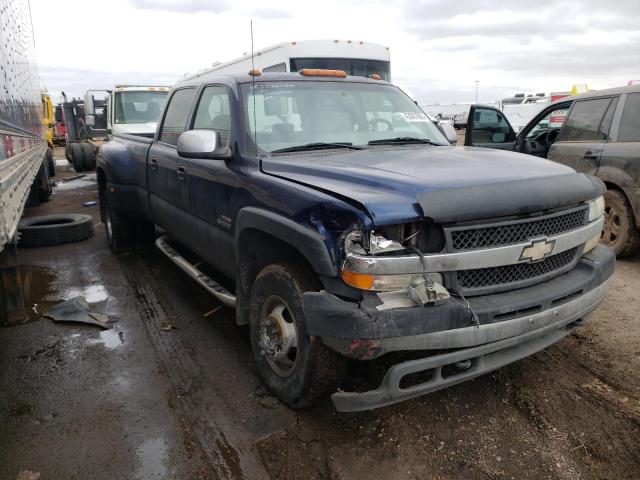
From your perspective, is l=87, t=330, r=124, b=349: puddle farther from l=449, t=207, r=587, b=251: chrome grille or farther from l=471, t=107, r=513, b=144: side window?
l=471, t=107, r=513, b=144: side window

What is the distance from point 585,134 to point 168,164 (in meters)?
4.80

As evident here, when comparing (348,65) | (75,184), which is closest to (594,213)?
(348,65)

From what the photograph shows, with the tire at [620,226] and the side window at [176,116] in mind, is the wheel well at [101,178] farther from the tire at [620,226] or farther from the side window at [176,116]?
the tire at [620,226]

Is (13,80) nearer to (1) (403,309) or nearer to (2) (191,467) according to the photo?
(2) (191,467)

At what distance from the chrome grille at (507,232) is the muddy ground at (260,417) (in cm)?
105

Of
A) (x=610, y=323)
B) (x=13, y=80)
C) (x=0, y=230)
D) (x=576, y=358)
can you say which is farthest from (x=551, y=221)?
(x=13, y=80)

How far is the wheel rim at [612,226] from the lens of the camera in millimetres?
5605

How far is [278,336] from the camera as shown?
9.67 ft

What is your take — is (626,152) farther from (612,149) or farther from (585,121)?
(585,121)

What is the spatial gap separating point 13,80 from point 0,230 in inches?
109

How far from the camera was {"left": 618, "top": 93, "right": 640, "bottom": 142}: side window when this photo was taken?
543cm

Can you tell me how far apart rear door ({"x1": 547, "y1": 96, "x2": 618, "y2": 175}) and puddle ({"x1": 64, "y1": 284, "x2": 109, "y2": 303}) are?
214 inches

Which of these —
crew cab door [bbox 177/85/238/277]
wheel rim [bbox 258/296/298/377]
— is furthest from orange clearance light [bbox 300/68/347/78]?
→ wheel rim [bbox 258/296/298/377]

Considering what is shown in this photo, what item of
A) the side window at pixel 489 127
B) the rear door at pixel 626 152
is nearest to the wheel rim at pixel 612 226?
the rear door at pixel 626 152
